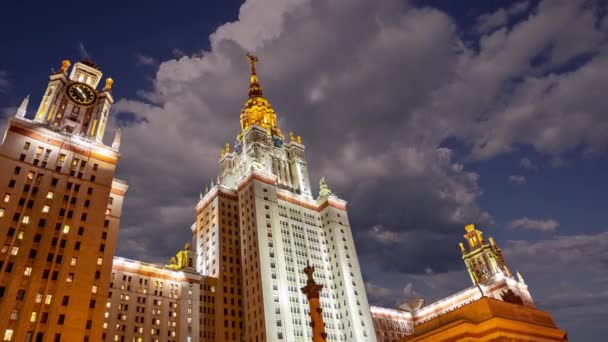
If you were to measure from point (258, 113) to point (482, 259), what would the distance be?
90.2 meters

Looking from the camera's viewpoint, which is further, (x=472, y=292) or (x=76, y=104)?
(x=472, y=292)

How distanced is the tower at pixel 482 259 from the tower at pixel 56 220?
373ft

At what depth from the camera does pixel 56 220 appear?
60094mm

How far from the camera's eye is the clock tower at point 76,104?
7338 cm

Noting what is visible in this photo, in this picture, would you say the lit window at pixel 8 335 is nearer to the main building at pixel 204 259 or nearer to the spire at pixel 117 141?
the main building at pixel 204 259

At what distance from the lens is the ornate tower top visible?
139000 millimetres

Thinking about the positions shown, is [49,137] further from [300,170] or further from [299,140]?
[299,140]

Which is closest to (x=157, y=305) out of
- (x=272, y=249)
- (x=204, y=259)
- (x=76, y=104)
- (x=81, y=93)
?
(x=204, y=259)

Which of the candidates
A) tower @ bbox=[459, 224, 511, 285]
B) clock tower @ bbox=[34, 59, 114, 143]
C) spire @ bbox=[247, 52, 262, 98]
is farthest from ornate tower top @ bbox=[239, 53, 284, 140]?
tower @ bbox=[459, 224, 511, 285]

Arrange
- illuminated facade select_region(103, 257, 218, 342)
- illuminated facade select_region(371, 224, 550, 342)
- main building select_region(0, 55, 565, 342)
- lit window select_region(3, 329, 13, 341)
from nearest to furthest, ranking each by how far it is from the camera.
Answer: lit window select_region(3, 329, 13, 341), main building select_region(0, 55, 565, 342), illuminated facade select_region(103, 257, 218, 342), illuminated facade select_region(371, 224, 550, 342)

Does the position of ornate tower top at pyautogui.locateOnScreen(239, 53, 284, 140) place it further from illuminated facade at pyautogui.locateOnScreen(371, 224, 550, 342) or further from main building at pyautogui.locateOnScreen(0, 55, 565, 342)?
illuminated facade at pyautogui.locateOnScreen(371, 224, 550, 342)

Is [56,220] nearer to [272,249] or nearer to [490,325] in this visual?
[272,249]

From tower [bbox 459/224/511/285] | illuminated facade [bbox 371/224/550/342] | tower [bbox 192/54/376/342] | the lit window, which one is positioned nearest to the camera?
the lit window

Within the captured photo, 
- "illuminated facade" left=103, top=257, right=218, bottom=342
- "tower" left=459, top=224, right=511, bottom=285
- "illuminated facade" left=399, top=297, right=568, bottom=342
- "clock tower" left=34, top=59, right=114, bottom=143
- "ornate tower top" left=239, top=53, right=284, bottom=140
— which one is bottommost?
"illuminated facade" left=399, top=297, right=568, bottom=342
